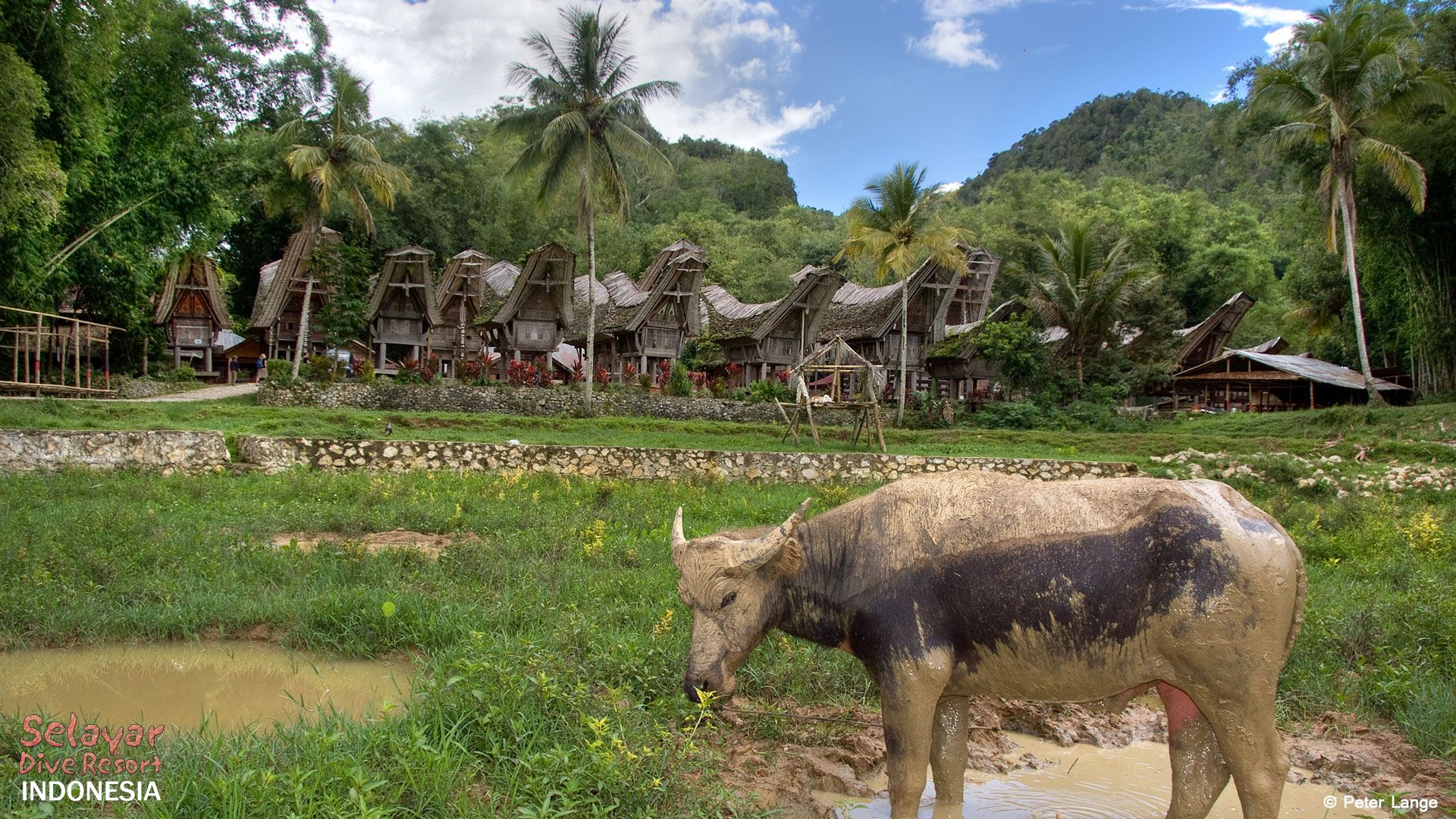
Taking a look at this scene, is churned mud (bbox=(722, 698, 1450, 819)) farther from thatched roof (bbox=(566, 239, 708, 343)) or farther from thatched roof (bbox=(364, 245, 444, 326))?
thatched roof (bbox=(364, 245, 444, 326))

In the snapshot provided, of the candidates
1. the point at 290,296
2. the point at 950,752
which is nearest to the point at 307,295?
the point at 290,296

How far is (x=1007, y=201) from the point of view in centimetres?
5756

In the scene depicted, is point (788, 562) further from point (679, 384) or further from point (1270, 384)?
point (1270, 384)

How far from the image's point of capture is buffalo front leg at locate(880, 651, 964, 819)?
3.92 metres

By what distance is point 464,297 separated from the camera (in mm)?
35812

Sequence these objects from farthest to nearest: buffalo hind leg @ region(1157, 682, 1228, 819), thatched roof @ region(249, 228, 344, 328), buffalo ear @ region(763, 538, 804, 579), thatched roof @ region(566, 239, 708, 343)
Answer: thatched roof @ region(566, 239, 708, 343)
thatched roof @ region(249, 228, 344, 328)
buffalo ear @ region(763, 538, 804, 579)
buffalo hind leg @ region(1157, 682, 1228, 819)

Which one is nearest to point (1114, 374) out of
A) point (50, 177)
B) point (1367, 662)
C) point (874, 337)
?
point (874, 337)

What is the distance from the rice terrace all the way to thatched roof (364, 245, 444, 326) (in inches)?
11.8

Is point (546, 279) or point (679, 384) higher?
point (546, 279)

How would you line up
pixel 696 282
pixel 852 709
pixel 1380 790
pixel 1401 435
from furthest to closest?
1. pixel 696 282
2. pixel 1401 435
3. pixel 852 709
4. pixel 1380 790

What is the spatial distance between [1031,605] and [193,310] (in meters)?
42.1

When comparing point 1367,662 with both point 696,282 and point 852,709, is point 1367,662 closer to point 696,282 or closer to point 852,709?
point 852,709

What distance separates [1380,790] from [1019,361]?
28056 millimetres

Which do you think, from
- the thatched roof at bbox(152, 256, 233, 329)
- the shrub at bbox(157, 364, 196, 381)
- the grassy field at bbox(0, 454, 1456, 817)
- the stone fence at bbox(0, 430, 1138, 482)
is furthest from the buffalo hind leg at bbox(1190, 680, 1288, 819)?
the thatched roof at bbox(152, 256, 233, 329)
